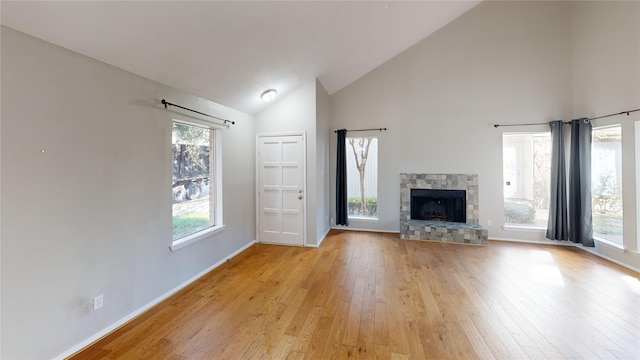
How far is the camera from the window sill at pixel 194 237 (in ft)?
9.26

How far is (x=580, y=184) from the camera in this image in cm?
404

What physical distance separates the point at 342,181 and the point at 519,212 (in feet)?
11.6

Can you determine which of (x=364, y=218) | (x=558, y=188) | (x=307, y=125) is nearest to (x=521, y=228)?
(x=558, y=188)

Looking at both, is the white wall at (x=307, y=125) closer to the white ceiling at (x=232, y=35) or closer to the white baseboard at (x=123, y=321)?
the white ceiling at (x=232, y=35)

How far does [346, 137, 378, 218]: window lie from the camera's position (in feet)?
17.8

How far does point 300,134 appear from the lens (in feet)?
14.1

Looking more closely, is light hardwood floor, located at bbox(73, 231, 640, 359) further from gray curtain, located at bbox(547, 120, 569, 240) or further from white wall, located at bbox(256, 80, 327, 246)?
white wall, located at bbox(256, 80, 327, 246)

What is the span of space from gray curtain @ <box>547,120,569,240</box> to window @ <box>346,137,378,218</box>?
3107mm

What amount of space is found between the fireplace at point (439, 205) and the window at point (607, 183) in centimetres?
187

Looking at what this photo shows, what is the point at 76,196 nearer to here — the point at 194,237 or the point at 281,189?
the point at 194,237

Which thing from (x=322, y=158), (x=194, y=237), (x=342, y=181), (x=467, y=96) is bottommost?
(x=194, y=237)

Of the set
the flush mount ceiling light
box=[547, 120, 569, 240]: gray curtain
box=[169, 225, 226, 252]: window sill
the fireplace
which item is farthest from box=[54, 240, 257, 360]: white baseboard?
box=[547, 120, 569, 240]: gray curtain

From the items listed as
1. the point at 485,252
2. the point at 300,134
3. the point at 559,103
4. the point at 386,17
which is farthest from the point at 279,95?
the point at 559,103

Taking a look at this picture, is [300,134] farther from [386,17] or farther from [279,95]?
[386,17]
